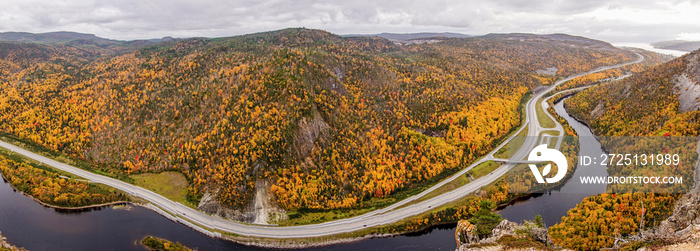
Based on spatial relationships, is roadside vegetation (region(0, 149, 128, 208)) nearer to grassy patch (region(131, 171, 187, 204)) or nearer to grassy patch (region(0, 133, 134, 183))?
grassy patch (region(0, 133, 134, 183))

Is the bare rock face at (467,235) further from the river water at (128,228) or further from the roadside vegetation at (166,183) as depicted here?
the roadside vegetation at (166,183)

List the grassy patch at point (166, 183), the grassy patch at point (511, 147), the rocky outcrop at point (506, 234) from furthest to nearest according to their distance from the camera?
the grassy patch at point (511, 147), the grassy patch at point (166, 183), the rocky outcrop at point (506, 234)

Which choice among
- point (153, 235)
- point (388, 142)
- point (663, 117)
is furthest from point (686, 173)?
point (153, 235)

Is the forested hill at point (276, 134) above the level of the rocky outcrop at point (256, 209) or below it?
above

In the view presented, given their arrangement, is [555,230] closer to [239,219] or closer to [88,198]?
[239,219]

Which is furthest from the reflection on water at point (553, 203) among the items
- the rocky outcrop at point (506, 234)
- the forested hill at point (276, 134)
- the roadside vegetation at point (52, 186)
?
the roadside vegetation at point (52, 186)

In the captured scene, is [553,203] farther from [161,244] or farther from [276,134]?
[161,244]

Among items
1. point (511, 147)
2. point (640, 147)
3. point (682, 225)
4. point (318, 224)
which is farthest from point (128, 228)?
point (640, 147)
